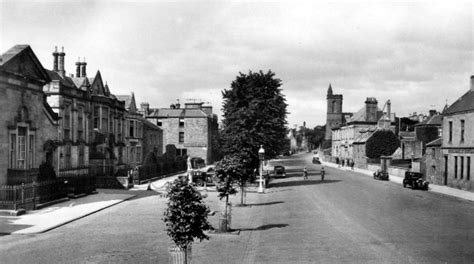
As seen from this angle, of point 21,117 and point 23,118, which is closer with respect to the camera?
point 21,117

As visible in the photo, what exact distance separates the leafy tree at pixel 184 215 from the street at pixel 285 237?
180 cm

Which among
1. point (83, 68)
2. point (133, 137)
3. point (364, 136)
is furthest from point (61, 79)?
point (364, 136)

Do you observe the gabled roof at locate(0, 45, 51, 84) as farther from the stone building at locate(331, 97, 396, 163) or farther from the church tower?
the church tower

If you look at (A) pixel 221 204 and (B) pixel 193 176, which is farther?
(B) pixel 193 176

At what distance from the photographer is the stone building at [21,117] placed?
27922 mm

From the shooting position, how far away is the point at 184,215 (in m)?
12.6

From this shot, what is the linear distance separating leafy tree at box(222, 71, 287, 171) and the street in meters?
16.7

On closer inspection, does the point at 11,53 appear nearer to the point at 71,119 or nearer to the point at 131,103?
the point at 71,119

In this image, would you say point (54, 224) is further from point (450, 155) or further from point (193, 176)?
point (450, 155)

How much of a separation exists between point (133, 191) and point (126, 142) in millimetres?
19531

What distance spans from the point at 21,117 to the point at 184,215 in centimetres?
2122

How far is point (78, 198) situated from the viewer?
30641mm

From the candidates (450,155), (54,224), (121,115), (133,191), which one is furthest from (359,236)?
(121,115)

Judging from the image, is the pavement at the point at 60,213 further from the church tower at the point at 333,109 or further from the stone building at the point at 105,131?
the church tower at the point at 333,109
